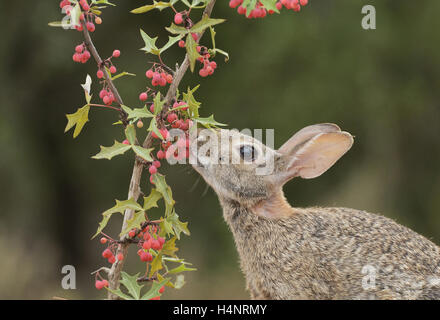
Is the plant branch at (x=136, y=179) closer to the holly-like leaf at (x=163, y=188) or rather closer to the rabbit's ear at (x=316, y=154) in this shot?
the holly-like leaf at (x=163, y=188)

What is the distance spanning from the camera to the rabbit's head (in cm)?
378

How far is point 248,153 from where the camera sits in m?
3.94

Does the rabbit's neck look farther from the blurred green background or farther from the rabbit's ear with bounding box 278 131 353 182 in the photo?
the blurred green background

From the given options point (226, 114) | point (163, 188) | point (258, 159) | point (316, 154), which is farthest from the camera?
point (226, 114)

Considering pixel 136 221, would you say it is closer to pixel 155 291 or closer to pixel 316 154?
pixel 155 291

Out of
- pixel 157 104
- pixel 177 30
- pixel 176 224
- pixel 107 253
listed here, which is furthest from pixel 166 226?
pixel 177 30

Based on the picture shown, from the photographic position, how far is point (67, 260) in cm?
858

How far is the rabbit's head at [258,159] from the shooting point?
149 inches

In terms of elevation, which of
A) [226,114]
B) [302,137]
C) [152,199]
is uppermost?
[226,114]

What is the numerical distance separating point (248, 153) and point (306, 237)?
626mm

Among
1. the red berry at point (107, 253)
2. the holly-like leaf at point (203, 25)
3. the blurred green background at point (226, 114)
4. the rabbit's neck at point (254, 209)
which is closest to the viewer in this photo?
the holly-like leaf at point (203, 25)

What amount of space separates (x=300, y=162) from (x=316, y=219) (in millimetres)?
431

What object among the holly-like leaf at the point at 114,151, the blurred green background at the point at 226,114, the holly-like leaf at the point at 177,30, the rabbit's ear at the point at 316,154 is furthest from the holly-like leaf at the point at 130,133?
the blurred green background at the point at 226,114

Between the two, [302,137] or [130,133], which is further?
[302,137]
